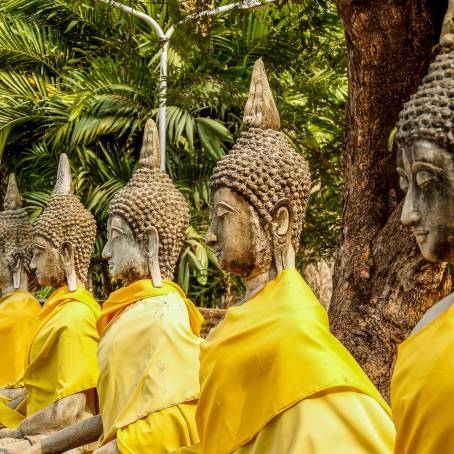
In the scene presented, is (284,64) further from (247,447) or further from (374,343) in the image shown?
(247,447)

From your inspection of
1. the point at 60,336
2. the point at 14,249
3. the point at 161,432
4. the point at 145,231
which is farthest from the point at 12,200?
the point at 161,432

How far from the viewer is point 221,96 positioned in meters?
9.49

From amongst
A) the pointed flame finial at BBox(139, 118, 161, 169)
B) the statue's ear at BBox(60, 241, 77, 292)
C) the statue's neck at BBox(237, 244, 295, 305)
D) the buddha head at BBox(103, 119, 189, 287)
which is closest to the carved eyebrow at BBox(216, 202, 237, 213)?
the statue's neck at BBox(237, 244, 295, 305)

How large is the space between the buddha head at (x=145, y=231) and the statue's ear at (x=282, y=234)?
1.38 m

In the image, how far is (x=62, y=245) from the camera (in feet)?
20.5

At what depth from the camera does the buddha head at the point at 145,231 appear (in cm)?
493

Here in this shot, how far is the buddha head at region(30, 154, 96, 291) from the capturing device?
20.5 ft

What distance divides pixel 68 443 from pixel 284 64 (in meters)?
6.30

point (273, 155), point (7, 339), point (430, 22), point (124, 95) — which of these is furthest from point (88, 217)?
point (124, 95)

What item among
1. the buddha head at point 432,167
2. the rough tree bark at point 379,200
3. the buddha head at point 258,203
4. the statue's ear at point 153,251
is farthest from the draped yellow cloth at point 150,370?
the buddha head at point 432,167

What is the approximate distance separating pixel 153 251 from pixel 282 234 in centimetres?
148

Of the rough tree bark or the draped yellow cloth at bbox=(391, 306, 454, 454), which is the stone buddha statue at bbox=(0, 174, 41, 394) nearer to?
the rough tree bark

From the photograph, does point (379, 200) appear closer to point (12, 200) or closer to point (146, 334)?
point (146, 334)

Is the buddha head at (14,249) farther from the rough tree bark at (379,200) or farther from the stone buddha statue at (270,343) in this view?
the stone buddha statue at (270,343)
